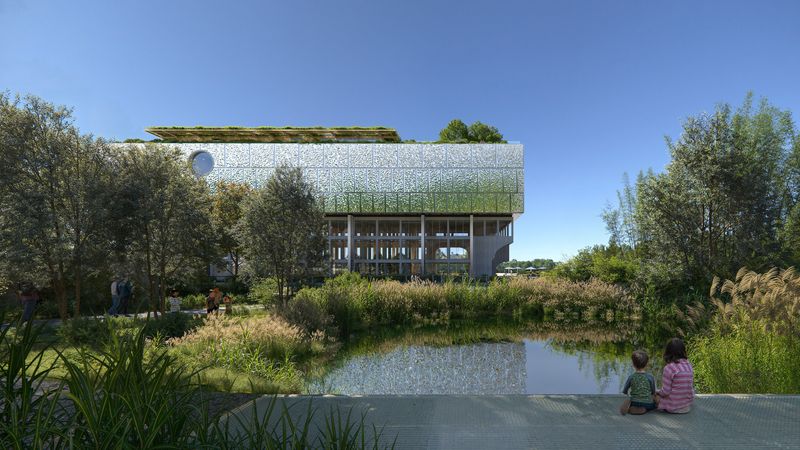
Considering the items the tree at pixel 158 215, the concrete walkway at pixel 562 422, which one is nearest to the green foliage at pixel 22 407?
the concrete walkway at pixel 562 422

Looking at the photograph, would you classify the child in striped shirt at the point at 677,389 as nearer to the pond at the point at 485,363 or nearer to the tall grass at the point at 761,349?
the tall grass at the point at 761,349

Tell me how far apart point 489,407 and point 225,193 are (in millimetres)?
26285

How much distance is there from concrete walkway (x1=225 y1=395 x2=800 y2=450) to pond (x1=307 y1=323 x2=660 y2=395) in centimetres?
271

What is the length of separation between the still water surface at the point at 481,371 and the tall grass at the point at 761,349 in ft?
5.18

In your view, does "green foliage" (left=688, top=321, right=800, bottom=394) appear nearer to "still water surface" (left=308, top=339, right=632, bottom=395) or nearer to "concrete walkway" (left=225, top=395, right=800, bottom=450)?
"concrete walkway" (left=225, top=395, right=800, bottom=450)

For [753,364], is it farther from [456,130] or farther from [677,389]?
[456,130]

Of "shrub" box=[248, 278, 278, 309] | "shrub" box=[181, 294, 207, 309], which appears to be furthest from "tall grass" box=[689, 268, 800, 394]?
"shrub" box=[181, 294, 207, 309]

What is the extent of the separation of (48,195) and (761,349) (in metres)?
15.8

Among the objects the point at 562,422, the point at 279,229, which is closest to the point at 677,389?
the point at 562,422

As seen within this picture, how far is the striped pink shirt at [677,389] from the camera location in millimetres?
4302

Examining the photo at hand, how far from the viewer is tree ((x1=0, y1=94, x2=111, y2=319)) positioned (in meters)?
11.2

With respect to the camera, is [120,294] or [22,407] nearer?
[22,407]

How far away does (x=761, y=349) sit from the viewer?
657 cm

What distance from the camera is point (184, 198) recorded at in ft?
47.5
